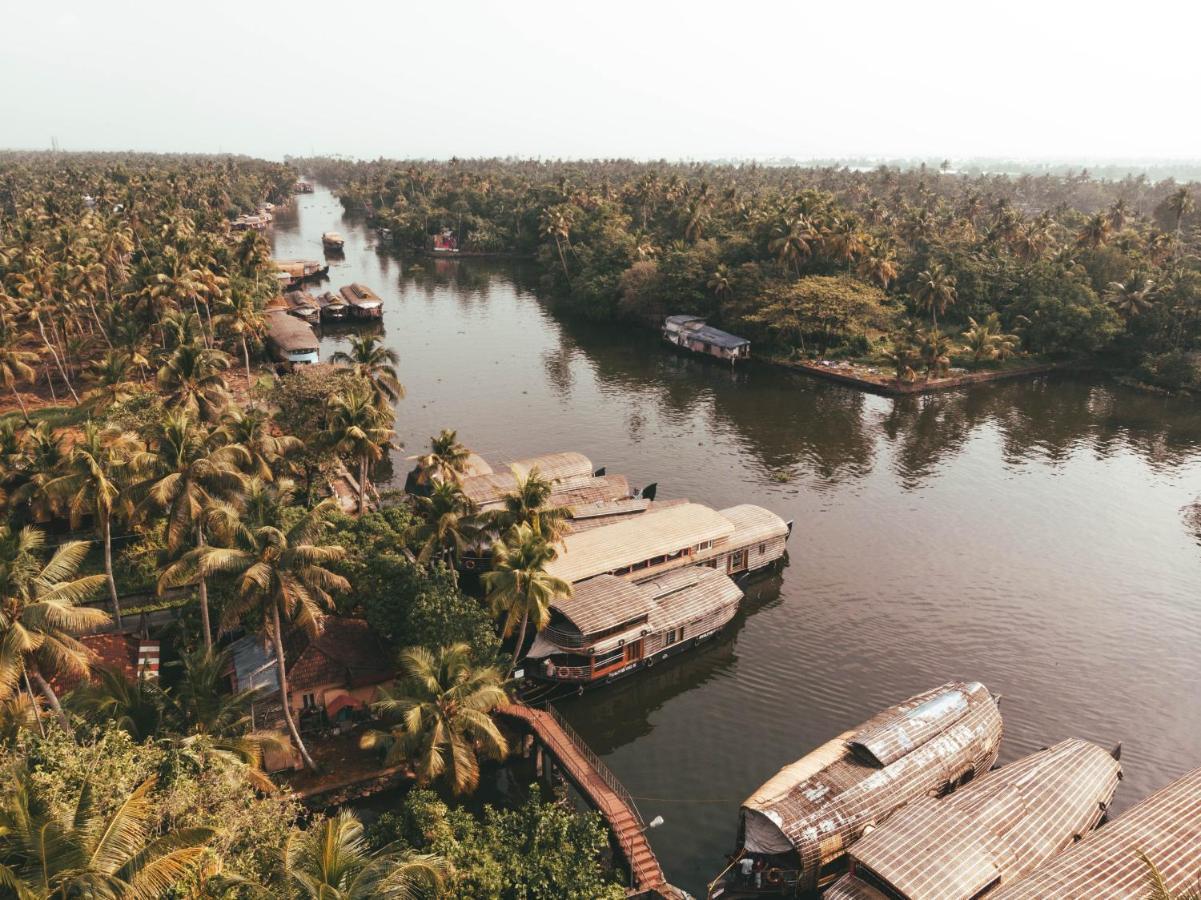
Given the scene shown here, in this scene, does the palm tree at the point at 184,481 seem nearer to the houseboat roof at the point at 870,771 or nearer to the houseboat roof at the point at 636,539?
the houseboat roof at the point at 636,539

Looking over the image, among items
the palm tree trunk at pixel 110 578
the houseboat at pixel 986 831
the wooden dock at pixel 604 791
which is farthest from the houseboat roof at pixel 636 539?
the palm tree trunk at pixel 110 578

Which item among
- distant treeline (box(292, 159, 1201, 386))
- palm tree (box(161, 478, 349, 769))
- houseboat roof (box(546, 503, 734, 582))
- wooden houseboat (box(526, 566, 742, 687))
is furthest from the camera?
distant treeline (box(292, 159, 1201, 386))

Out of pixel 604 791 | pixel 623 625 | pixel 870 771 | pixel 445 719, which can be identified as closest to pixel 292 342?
pixel 623 625

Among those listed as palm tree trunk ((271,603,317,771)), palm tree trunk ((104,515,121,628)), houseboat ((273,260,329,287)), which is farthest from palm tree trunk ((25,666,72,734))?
houseboat ((273,260,329,287))

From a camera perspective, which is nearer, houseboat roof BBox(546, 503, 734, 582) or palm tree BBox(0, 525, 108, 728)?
palm tree BBox(0, 525, 108, 728)

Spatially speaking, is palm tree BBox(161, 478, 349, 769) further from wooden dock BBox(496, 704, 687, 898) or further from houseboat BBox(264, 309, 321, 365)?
houseboat BBox(264, 309, 321, 365)

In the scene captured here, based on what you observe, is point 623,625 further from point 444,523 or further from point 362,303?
point 362,303
